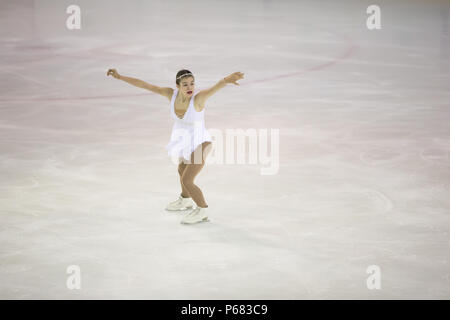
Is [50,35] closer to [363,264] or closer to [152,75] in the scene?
[152,75]

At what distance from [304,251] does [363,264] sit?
0.49 meters

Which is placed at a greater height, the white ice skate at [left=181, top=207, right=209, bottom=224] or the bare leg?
the bare leg

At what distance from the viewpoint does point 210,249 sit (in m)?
6.38

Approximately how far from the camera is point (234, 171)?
8.42 metres

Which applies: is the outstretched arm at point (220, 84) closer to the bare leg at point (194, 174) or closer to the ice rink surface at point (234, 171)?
the bare leg at point (194, 174)

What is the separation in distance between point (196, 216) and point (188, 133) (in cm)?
70

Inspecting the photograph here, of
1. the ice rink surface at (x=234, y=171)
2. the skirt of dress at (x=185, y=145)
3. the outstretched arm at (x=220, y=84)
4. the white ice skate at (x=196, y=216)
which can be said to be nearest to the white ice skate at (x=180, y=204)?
the ice rink surface at (x=234, y=171)

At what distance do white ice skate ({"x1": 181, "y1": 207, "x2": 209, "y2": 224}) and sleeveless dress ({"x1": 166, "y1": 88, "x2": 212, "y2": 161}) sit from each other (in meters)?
0.47

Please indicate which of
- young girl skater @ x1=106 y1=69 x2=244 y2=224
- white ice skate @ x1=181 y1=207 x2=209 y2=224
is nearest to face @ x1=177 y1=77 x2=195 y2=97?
young girl skater @ x1=106 y1=69 x2=244 y2=224

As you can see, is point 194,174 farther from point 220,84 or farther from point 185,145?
point 220,84

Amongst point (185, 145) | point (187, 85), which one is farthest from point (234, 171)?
point (187, 85)

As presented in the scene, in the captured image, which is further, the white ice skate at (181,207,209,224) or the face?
the white ice skate at (181,207,209,224)

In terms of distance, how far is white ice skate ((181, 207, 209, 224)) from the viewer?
6922mm

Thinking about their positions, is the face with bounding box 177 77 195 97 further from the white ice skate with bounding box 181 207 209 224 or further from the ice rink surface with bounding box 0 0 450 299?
the ice rink surface with bounding box 0 0 450 299
